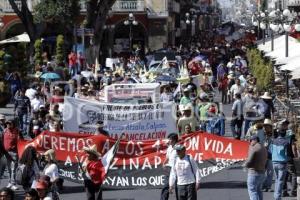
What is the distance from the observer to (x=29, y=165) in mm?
14508

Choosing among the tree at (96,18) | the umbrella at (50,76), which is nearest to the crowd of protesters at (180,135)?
the umbrella at (50,76)

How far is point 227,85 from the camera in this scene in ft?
105

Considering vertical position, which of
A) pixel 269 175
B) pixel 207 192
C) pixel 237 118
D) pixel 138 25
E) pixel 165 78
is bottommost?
pixel 207 192

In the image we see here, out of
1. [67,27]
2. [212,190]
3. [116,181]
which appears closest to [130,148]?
[116,181]

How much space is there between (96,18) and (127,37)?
16357mm

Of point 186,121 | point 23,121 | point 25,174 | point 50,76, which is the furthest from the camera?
point 50,76

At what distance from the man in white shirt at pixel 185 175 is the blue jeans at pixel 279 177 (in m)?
2.01

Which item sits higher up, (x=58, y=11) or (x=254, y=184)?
(x=58, y=11)

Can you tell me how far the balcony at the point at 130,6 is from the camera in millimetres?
61188

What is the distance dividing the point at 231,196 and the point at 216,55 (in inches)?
1291

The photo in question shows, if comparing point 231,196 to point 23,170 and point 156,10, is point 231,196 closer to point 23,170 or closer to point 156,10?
point 23,170

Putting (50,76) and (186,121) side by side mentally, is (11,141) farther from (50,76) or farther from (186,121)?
(50,76)

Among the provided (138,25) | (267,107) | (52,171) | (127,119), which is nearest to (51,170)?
(52,171)

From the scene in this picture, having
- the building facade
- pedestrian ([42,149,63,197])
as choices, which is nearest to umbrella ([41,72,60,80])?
pedestrian ([42,149,63,197])
